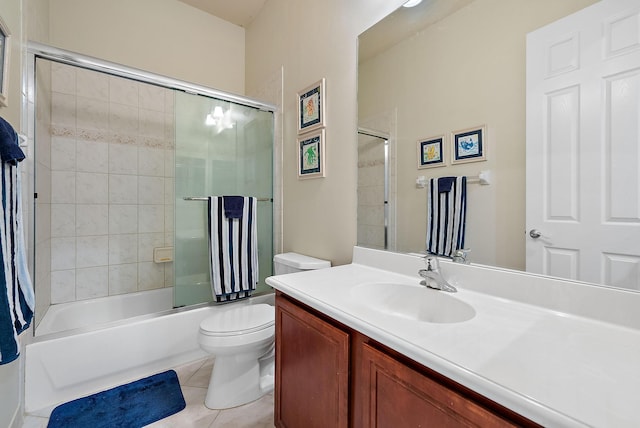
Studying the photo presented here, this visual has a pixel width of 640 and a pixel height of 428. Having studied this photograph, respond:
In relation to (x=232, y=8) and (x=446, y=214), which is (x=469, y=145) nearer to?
(x=446, y=214)

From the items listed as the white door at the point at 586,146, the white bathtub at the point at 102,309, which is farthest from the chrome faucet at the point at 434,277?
A: the white bathtub at the point at 102,309

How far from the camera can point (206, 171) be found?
1.94 m

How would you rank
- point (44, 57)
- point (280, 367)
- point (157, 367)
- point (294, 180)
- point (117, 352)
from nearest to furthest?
point (280, 367)
point (44, 57)
point (117, 352)
point (157, 367)
point (294, 180)

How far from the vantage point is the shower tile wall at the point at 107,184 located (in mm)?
2078

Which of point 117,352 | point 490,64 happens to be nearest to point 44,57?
point 117,352

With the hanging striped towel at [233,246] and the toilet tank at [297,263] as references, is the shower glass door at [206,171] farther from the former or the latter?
the toilet tank at [297,263]

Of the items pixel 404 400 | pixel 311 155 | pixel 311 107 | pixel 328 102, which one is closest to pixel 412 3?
pixel 328 102

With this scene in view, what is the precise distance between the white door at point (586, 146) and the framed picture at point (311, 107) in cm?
110

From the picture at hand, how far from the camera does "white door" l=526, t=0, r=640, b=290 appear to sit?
0.76 metres

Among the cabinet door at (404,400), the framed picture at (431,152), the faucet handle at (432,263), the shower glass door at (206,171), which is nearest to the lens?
the cabinet door at (404,400)

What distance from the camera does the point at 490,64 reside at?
1055 mm

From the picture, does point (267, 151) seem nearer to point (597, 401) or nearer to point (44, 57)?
point (44, 57)

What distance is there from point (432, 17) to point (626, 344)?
1.31 metres

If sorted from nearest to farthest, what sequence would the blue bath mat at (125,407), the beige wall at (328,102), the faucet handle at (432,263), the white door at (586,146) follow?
the white door at (586,146), the faucet handle at (432,263), the blue bath mat at (125,407), the beige wall at (328,102)
